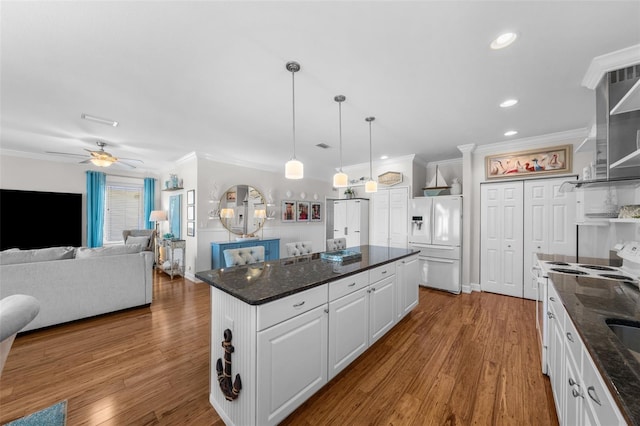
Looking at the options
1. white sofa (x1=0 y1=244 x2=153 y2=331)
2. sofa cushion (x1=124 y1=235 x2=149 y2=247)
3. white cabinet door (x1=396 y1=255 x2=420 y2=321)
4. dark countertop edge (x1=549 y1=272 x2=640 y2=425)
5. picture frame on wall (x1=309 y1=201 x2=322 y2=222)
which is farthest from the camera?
picture frame on wall (x1=309 y1=201 x2=322 y2=222)

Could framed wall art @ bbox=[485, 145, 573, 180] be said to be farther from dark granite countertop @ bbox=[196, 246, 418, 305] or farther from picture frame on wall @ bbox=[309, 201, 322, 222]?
picture frame on wall @ bbox=[309, 201, 322, 222]

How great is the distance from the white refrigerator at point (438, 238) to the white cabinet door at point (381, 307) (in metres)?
2.04

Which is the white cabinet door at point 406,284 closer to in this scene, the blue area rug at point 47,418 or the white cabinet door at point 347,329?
the white cabinet door at point 347,329

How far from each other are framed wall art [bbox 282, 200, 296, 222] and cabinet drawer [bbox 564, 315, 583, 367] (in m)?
5.54

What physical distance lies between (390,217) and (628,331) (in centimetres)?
403

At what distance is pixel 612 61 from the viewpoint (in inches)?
74.3

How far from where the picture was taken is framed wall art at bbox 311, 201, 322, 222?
23.1 feet

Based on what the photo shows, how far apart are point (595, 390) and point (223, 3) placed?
251 centimetres

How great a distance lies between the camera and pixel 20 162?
4.76 meters

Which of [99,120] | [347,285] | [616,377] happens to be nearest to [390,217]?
[347,285]

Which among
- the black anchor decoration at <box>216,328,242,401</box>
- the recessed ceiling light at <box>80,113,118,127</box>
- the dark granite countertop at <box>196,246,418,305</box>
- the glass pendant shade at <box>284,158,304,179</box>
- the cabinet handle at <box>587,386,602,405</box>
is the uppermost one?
the recessed ceiling light at <box>80,113,118,127</box>

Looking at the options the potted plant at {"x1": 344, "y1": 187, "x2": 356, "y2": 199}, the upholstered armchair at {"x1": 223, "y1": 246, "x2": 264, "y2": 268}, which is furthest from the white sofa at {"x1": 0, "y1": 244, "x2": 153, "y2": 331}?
the potted plant at {"x1": 344, "y1": 187, "x2": 356, "y2": 199}

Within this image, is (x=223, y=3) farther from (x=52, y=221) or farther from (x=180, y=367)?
(x=52, y=221)

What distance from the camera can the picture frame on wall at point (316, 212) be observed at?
23.0ft
